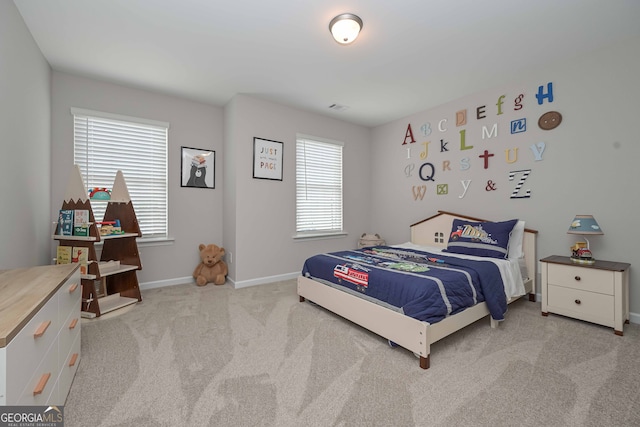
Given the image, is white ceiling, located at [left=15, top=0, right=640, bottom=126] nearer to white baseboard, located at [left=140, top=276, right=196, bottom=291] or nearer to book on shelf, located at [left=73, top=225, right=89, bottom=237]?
book on shelf, located at [left=73, top=225, right=89, bottom=237]

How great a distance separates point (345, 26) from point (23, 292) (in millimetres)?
2518

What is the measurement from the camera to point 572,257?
2668 millimetres

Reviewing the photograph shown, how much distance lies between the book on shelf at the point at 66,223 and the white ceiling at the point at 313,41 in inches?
59.4

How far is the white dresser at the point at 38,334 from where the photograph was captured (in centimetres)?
92

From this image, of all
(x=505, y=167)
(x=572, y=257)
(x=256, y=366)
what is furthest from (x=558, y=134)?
(x=256, y=366)

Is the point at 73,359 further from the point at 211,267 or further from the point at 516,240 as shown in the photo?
the point at 516,240

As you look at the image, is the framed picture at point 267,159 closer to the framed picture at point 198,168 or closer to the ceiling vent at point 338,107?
the framed picture at point 198,168

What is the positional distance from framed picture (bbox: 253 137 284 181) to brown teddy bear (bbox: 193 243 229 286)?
1150 mm

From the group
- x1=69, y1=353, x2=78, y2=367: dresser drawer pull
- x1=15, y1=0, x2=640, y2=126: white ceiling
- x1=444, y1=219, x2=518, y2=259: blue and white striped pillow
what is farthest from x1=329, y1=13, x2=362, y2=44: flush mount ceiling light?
x1=69, y1=353, x2=78, y2=367: dresser drawer pull

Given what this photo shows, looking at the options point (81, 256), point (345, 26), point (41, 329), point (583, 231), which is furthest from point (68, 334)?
point (583, 231)

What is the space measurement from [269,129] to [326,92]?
924mm

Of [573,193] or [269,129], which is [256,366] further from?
[573,193]

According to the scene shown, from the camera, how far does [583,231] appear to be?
2.54 metres

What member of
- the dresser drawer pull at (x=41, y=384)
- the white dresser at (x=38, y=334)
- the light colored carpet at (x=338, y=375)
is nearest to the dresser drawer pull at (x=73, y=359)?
the white dresser at (x=38, y=334)
